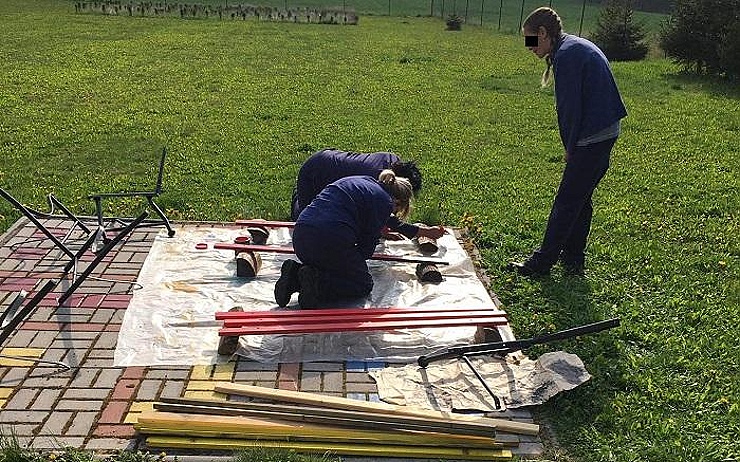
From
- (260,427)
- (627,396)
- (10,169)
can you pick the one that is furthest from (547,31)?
(10,169)

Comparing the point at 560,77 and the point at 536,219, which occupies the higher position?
the point at 560,77

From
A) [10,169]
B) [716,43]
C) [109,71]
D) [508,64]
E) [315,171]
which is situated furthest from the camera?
[508,64]

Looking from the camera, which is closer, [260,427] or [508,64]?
[260,427]

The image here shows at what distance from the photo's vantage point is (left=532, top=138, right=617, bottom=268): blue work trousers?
17.1 feet

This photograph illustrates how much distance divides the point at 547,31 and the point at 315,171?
7.43 ft

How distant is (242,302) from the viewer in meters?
5.05

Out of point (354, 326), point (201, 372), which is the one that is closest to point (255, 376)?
point (201, 372)

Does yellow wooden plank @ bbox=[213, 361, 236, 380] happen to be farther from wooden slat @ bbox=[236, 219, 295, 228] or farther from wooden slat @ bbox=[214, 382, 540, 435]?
wooden slat @ bbox=[236, 219, 295, 228]

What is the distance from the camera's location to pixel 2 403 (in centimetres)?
371

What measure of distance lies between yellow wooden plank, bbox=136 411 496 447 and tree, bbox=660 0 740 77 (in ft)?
52.6

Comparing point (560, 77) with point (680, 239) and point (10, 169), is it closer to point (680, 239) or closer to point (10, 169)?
point (680, 239)

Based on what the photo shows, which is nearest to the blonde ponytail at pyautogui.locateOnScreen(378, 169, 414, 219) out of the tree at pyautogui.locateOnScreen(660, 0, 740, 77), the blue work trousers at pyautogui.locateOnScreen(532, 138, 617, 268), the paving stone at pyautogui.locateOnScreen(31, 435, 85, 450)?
the blue work trousers at pyautogui.locateOnScreen(532, 138, 617, 268)

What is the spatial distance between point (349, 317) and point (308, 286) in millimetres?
461

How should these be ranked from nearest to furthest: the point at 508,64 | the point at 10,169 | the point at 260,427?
the point at 260,427 → the point at 10,169 → the point at 508,64
